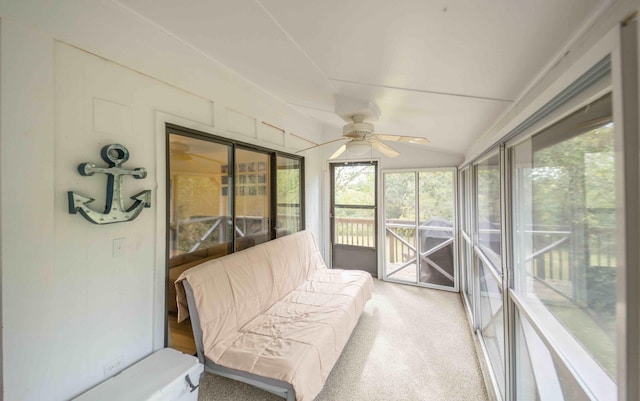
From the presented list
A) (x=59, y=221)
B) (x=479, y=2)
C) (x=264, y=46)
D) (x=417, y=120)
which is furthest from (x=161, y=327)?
(x=417, y=120)

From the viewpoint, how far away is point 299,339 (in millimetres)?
1896

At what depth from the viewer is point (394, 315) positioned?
3174 mm

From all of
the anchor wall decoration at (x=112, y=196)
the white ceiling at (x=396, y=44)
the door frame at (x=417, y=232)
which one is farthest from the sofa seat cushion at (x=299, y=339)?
the white ceiling at (x=396, y=44)

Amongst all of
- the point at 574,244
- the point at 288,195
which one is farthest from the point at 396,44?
the point at 288,195

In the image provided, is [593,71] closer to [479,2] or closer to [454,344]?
[479,2]

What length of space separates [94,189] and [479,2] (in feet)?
6.82

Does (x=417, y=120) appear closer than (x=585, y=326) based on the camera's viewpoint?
No

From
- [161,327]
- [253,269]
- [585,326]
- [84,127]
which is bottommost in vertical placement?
[161,327]

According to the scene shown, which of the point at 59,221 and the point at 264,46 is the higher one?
the point at 264,46

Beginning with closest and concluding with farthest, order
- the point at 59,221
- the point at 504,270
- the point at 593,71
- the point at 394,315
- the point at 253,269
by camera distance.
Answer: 1. the point at 593,71
2. the point at 59,221
3. the point at 504,270
4. the point at 253,269
5. the point at 394,315

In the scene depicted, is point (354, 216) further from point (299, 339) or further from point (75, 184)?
point (75, 184)

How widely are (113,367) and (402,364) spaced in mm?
2187

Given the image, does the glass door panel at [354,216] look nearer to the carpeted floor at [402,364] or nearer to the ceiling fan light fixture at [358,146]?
the carpeted floor at [402,364]

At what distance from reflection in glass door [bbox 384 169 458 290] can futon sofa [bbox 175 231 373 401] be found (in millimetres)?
1654
